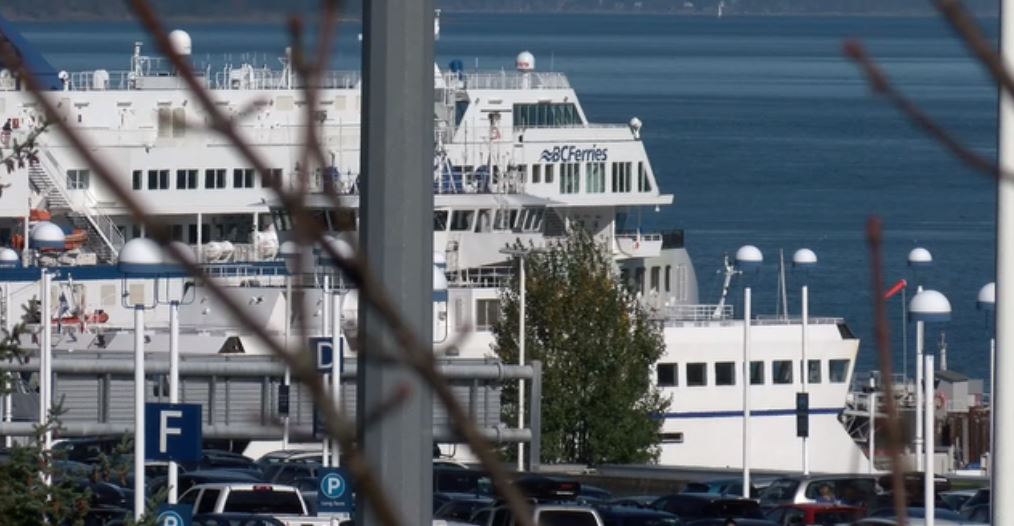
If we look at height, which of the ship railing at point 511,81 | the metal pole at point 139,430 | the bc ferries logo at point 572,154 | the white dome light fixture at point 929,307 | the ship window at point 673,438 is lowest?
the ship window at point 673,438

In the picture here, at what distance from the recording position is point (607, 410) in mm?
37656

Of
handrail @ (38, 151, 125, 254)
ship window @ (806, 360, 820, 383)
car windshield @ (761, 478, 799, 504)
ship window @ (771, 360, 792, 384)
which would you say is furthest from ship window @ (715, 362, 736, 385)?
car windshield @ (761, 478, 799, 504)

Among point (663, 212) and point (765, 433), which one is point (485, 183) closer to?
point (765, 433)

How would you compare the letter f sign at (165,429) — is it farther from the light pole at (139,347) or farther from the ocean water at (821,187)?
the ocean water at (821,187)

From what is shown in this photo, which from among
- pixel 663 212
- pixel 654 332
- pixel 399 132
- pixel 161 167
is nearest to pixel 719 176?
pixel 663 212

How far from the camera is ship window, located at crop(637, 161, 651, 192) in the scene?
54438 millimetres

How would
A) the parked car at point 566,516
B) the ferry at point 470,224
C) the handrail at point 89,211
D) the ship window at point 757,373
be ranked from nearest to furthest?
the parked car at point 566,516, the ferry at point 470,224, the ship window at point 757,373, the handrail at point 89,211

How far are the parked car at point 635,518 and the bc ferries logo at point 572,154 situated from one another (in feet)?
116

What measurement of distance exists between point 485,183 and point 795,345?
793 cm

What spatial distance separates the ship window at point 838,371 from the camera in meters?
46.1

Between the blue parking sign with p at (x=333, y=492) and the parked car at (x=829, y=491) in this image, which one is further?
the parked car at (x=829, y=491)

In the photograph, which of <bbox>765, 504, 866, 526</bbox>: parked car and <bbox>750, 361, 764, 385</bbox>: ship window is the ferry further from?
<bbox>765, 504, 866, 526</bbox>: parked car

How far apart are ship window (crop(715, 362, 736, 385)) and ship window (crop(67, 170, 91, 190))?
14701 mm

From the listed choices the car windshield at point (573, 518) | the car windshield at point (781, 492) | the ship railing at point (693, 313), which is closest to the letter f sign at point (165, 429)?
the car windshield at point (573, 518)
